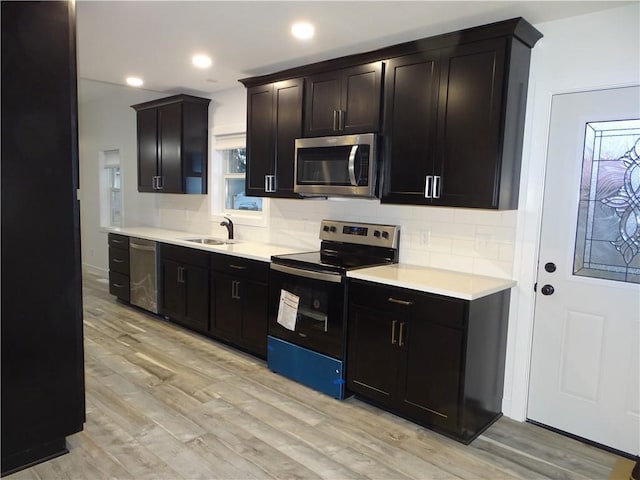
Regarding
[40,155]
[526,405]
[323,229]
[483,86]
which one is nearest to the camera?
[40,155]

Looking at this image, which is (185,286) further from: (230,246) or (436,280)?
(436,280)

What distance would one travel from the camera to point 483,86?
2615mm

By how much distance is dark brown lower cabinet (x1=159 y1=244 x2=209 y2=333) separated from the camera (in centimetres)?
421

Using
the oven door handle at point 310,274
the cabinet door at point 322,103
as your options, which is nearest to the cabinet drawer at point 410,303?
the oven door handle at point 310,274

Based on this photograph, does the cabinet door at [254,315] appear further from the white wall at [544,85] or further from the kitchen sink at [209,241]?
the white wall at [544,85]

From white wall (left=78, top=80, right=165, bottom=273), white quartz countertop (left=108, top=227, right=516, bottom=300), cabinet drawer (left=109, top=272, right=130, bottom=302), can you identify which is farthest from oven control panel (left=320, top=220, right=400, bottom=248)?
white wall (left=78, top=80, right=165, bottom=273)

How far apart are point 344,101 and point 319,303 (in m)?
1.50

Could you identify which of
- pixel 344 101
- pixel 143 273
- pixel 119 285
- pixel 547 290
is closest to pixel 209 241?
pixel 143 273

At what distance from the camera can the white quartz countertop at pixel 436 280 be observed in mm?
2537

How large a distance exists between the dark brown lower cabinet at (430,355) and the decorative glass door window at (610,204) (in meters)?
0.55

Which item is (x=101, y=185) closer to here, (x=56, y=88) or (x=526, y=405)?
(x=56, y=88)

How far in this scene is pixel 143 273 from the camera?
4.90 m

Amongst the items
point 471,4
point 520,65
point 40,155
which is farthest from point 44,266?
point 520,65

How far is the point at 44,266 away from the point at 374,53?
7.97ft
